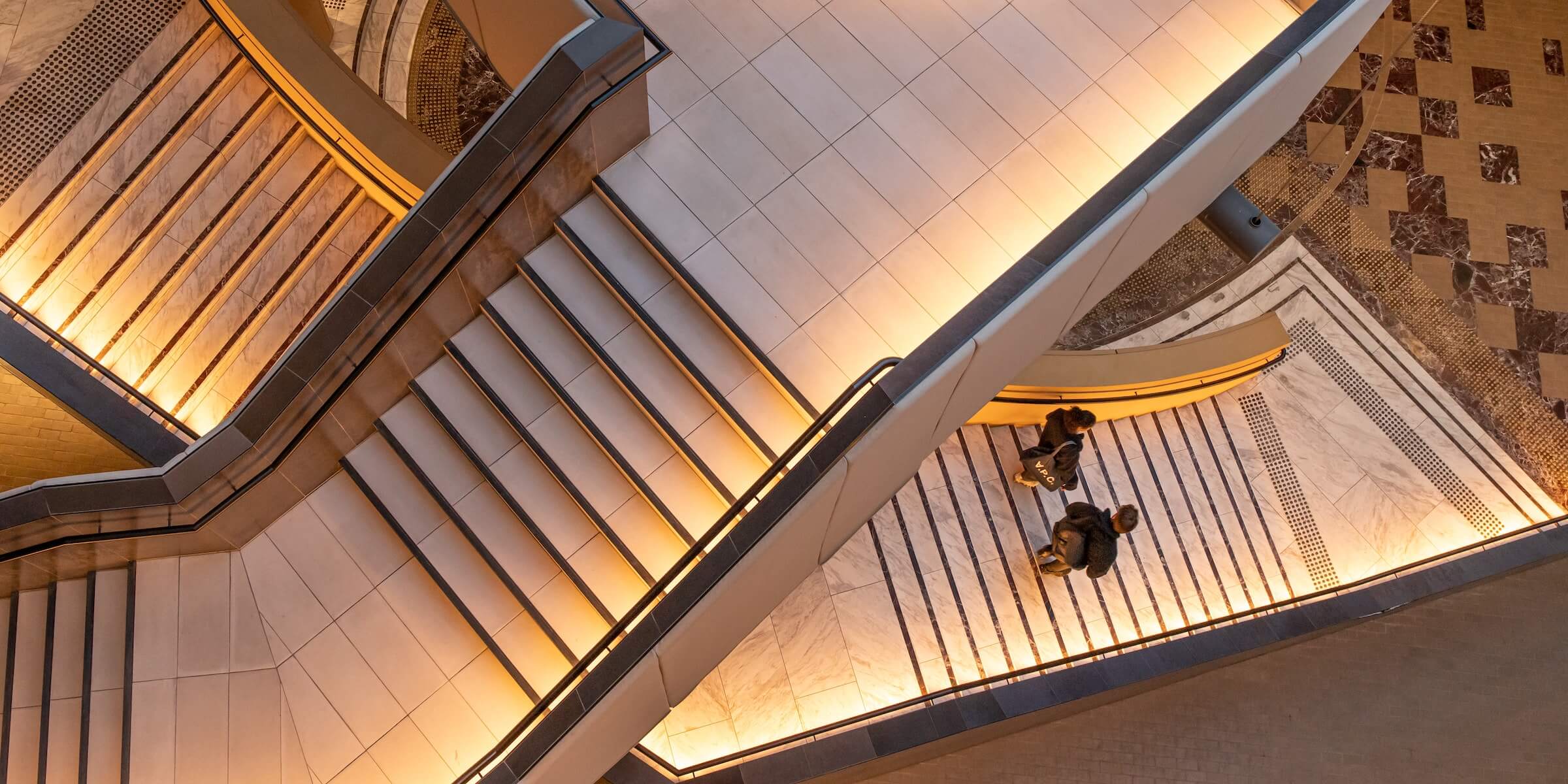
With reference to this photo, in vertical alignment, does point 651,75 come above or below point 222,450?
→ above

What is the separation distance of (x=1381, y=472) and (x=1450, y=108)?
13.8 feet

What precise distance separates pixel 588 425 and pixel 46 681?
11.4 ft

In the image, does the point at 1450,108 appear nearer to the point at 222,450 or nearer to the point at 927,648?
the point at 927,648

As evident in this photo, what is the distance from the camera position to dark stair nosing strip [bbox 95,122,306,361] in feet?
24.6

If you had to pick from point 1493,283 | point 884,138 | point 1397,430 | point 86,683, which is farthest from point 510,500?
point 1493,283

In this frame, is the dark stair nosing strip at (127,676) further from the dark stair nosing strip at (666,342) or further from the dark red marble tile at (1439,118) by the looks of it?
the dark red marble tile at (1439,118)

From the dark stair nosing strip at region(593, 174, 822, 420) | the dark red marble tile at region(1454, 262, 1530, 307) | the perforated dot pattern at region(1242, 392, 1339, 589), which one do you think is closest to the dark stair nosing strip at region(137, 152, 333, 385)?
the dark stair nosing strip at region(593, 174, 822, 420)

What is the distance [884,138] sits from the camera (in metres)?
6.51

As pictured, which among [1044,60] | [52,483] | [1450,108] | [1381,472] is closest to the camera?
[52,483]

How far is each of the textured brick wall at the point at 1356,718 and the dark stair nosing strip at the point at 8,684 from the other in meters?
5.53

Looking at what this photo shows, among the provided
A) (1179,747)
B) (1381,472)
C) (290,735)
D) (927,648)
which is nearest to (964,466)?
(927,648)

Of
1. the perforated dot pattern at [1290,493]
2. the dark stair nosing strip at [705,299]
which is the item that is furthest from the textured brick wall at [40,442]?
the perforated dot pattern at [1290,493]

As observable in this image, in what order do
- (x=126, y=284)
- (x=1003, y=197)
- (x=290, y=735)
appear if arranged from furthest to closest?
(x=126, y=284) → (x=1003, y=197) → (x=290, y=735)

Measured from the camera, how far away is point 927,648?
312 inches
